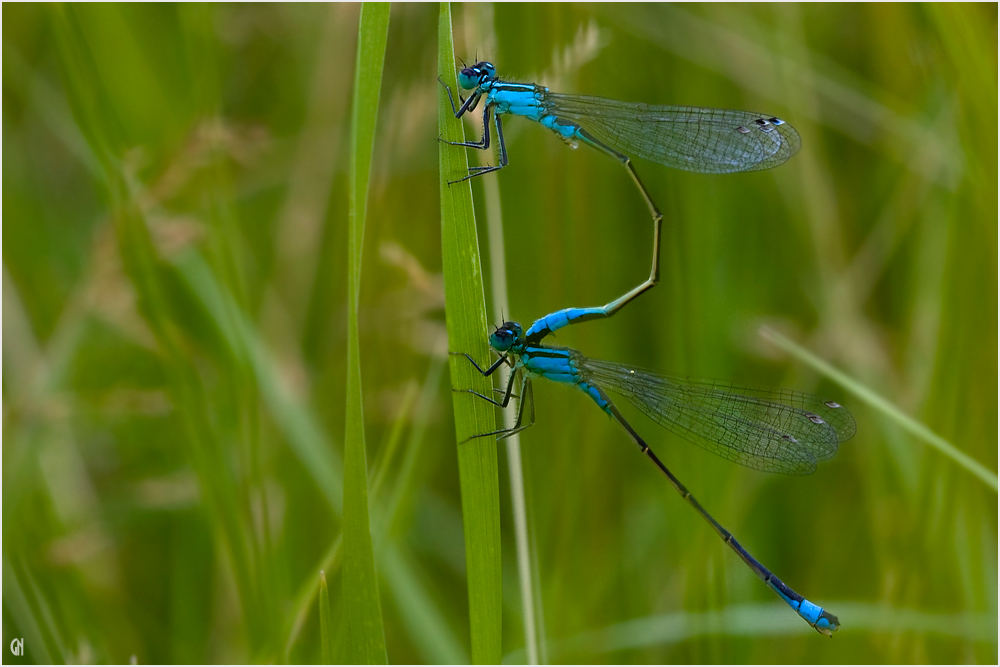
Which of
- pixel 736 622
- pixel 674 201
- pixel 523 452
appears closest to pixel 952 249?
pixel 674 201

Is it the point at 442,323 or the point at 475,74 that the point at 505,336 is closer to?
the point at 442,323

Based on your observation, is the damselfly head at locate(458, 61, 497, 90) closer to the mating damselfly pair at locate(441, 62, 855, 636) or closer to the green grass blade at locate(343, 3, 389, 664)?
the mating damselfly pair at locate(441, 62, 855, 636)

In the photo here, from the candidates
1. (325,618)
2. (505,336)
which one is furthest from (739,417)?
(325,618)

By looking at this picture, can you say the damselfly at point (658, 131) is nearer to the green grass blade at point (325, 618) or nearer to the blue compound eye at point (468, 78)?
the blue compound eye at point (468, 78)

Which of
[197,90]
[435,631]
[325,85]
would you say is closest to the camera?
[435,631]

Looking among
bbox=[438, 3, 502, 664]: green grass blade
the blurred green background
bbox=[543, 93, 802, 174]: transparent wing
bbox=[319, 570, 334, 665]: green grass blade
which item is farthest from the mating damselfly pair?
bbox=[319, 570, 334, 665]: green grass blade

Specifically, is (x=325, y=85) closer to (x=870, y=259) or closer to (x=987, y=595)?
(x=870, y=259)

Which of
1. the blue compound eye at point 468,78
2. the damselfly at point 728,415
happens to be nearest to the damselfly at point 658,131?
the blue compound eye at point 468,78
